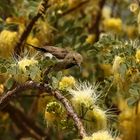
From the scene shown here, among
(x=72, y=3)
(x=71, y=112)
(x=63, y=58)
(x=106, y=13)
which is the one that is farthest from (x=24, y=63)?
(x=106, y=13)

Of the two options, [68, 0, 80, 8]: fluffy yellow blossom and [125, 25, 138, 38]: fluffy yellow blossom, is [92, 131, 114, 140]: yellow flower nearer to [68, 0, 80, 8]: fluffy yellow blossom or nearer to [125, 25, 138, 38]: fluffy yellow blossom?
[68, 0, 80, 8]: fluffy yellow blossom

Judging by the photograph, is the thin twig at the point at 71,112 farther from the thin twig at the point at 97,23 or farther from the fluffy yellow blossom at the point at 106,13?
the fluffy yellow blossom at the point at 106,13

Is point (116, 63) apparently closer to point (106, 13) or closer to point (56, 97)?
point (56, 97)

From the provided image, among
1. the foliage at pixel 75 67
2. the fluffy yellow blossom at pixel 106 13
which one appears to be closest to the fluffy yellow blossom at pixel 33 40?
the foliage at pixel 75 67

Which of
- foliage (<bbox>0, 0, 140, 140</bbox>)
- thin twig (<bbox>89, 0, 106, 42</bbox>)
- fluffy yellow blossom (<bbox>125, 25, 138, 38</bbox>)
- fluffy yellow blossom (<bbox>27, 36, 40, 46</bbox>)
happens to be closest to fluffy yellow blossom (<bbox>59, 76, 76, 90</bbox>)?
foliage (<bbox>0, 0, 140, 140</bbox>)

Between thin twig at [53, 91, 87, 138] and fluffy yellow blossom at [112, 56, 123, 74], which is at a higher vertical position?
fluffy yellow blossom at [112, 56, 123, 74]
